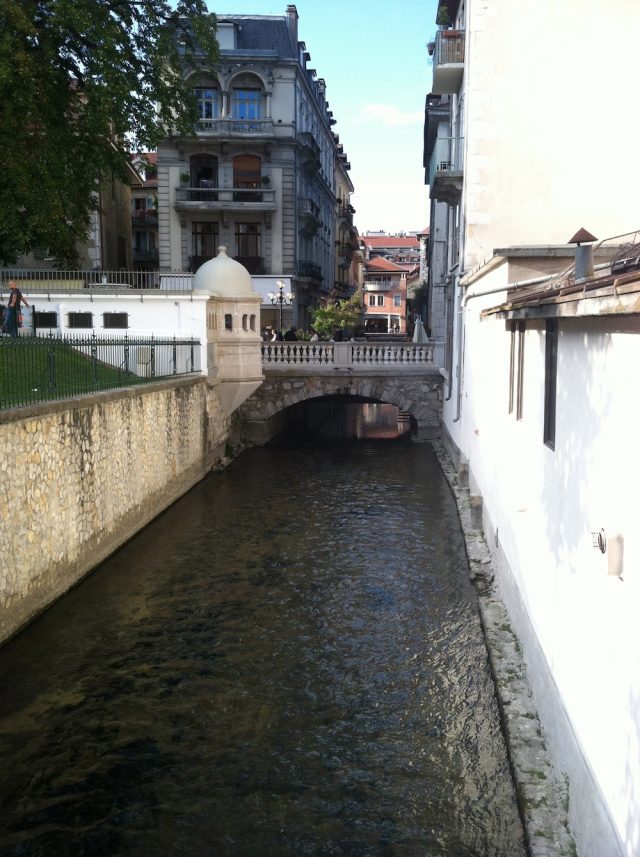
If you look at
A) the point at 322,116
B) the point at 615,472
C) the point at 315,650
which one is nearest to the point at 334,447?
the point at 315,650

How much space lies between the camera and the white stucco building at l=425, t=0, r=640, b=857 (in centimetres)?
574

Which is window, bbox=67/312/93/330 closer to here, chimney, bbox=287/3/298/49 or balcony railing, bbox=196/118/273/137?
balcony railing, bbox=196/118/273/137

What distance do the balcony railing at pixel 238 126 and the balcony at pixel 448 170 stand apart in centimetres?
1738

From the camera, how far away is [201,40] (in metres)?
21.4

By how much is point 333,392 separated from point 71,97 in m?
14.8

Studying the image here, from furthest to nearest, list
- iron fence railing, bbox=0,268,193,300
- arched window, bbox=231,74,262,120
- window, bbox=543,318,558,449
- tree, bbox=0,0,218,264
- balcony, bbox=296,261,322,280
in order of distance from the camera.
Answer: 1. balcony, bbox=296,261,322,280
2. arched window, bbox=231,74,262,120
3. iron fence railing, bbox=0,268,193,300
4. tree, bbox=0,0,218,264
5. window, bbox=543,318,558,449

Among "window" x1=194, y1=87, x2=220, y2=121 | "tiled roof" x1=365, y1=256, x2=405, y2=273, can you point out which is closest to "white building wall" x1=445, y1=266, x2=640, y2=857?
"window" x1=194, y1=87, x2=220, y2=121

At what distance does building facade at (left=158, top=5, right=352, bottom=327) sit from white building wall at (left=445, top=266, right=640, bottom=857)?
108 feet

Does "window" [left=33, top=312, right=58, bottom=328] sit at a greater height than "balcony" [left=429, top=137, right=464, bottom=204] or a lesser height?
lesser

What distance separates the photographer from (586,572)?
22.3ft

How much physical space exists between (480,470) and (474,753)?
9.28 metres

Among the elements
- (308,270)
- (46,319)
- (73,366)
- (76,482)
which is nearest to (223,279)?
(46,319)

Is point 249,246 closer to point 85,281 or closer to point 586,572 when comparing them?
point 85,281

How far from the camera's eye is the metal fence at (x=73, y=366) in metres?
13.6
